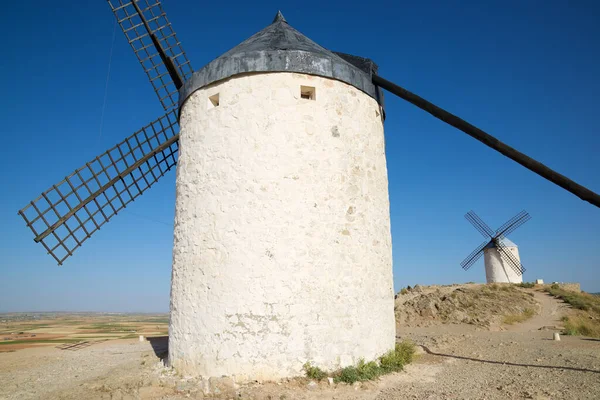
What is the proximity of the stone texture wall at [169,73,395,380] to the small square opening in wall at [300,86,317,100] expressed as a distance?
8 cm

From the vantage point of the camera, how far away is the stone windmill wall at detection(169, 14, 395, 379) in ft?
16.4

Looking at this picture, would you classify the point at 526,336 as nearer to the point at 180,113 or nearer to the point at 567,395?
the point at 567,395

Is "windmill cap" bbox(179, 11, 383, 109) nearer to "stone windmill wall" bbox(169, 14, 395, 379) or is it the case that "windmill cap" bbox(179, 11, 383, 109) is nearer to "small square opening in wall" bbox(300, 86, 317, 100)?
"stone windmill wall" bbox(169, 14, 395, 379)

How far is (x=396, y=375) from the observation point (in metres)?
5.35

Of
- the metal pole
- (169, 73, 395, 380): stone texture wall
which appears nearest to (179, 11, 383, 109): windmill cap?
(169, 73, 395, 380): stone texture wall

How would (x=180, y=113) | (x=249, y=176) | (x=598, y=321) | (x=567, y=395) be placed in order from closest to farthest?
(x=567, y=395) → (x=249, y=176) → (x=180, y=113) → (x=598, y=321)

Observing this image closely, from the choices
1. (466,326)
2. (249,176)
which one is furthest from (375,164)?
(466,326)

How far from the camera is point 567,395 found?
4.32 meters

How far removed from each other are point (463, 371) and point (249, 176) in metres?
4.38

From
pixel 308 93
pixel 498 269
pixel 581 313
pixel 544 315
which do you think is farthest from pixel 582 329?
pixel 498 269

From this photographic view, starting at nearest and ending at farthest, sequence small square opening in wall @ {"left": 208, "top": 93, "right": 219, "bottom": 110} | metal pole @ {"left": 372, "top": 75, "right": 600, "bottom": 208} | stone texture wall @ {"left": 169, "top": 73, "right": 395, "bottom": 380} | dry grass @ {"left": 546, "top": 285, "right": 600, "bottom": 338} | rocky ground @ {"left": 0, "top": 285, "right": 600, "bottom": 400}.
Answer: rocky ground @ {"left": 0, "top": 285, "right": 600, "bottom": 400}
stone texture wall @ {"left": 169, "top": 73, "right": 395, "bottom": 380}
metal pole @ {"left": 372, "top": 75, "right": 600, "bottom": 208}
small square opening in wall @ {"left": 208, "top": 93, "right": 219, "bottom": 110}
dry grass @ {"left": 546, "top": 285, "right": 600, "bottom": 338}

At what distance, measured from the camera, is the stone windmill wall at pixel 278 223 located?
197 inches

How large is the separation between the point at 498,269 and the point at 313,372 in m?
23.1

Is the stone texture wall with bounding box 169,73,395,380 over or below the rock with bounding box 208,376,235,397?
over
